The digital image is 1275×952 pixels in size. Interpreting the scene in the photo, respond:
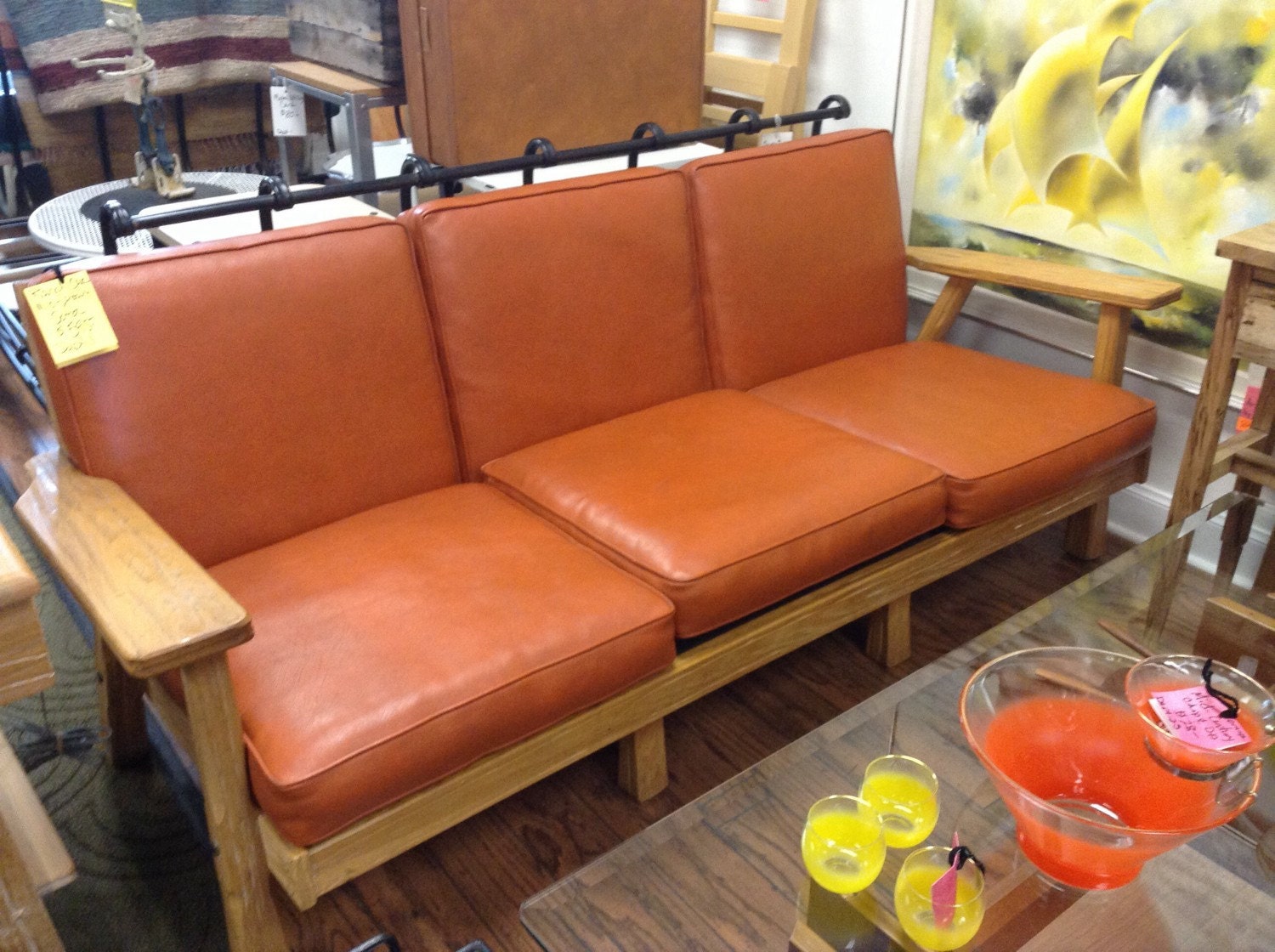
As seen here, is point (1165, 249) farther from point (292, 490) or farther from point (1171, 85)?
point (292, 490)

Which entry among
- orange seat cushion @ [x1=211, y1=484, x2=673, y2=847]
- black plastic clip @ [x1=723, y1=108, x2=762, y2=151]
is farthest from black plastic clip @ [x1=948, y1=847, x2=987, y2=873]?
black plastic clip @ [x1=723, y1=108, x2=762, y2=151]

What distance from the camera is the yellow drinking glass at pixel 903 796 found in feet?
3.43

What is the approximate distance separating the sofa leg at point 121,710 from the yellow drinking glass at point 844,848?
103 centimetres

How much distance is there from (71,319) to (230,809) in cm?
65

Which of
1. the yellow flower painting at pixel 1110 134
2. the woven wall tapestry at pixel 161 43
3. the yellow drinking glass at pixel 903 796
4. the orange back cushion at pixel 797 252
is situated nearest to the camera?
the yellow drinking glass at pixel 903 796

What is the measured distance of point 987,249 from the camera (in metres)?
2.33

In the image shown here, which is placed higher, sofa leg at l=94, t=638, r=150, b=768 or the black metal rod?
the black metal rod

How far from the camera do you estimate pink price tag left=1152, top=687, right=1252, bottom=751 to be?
3.27ft

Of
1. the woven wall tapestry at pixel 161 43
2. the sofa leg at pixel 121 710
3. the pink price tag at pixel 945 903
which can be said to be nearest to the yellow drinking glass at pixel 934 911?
the pink price tag at pixel 945 903

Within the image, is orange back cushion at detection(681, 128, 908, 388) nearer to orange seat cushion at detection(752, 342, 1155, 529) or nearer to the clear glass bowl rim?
orange seat cushion at detection(752, 342, 1155, 529)

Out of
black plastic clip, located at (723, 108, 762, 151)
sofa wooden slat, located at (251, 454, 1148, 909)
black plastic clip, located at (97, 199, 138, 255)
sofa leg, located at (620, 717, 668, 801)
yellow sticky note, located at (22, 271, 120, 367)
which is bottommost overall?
sofa leg, located at (620, 717, 668, 801)

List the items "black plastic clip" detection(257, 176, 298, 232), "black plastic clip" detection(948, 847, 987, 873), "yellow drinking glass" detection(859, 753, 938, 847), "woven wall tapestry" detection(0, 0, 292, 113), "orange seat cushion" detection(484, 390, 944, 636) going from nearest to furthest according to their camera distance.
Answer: "black plastic clip" detection(948, 847, 987, 873) → "yellow drinking glass" detection(859, 753, 938, 847) → "orange seat cushion" detection(484, 390, 944, 636) → "black plastic clip" detection(257, 176, 298, 232) → "woven wall tapestry" detection(0, 0, 292, 113)

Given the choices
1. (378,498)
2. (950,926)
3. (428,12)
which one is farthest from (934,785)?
(428,12)

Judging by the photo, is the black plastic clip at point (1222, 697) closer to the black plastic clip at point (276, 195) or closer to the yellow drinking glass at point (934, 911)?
the yellow drinking glass at point (934, 911)
